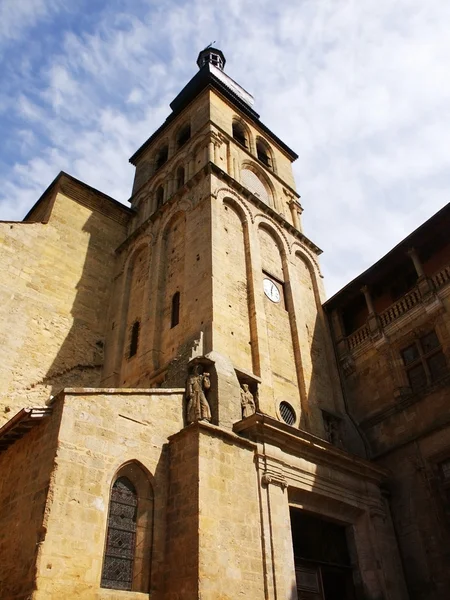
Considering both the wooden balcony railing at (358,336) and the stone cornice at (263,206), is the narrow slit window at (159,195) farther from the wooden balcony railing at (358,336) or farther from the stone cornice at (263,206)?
the wooden balcony railing at (358,336)

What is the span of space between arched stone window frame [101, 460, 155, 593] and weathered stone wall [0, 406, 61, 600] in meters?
1.26

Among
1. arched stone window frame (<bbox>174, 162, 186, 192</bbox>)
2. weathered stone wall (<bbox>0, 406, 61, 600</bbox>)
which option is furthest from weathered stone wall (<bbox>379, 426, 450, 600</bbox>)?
A: arched stone window frame (<bbox>174, 162, 186, 192</bbox>)

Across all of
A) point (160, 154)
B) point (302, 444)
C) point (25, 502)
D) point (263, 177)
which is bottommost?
point (25, 502)

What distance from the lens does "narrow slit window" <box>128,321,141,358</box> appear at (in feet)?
55.4

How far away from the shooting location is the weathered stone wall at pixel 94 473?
834cm

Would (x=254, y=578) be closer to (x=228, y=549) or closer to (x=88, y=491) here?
(x=228, y=549)

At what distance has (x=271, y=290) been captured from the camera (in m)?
17.3

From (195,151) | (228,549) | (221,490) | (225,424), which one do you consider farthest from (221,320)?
(195,151)

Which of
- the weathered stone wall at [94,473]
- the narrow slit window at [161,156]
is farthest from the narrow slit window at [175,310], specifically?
the narrow slit window at [161,156]

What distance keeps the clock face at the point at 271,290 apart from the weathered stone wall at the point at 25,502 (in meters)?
8.75

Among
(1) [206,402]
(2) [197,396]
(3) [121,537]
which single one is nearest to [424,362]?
(1) [206,402]

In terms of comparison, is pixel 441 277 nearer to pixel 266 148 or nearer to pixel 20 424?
pixel 20 424

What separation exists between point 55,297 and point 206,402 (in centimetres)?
830

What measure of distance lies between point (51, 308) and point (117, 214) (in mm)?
6380
